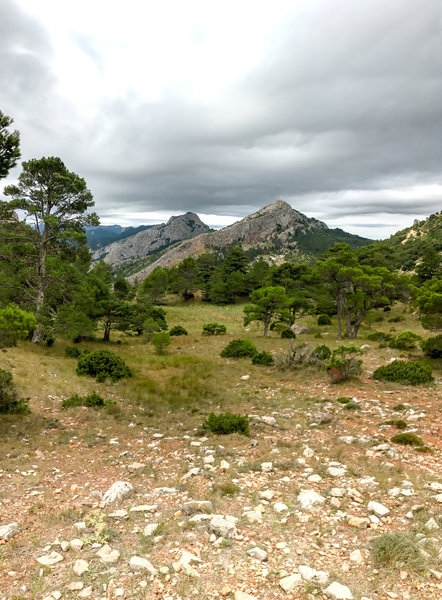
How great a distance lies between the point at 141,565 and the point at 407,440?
783 centimetres

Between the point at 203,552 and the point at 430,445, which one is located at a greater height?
the point at 203,552

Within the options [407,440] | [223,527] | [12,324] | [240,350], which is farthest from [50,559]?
[240,350]

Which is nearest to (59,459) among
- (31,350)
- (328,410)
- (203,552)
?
(203,552)

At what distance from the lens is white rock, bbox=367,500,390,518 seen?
5.54 meters

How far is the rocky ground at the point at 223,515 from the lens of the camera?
13.6ft

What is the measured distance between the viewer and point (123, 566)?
4500 mm

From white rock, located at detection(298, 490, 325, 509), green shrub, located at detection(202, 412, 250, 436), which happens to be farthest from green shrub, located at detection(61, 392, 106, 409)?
white rock, located at detection(298, 490, 325, 509)

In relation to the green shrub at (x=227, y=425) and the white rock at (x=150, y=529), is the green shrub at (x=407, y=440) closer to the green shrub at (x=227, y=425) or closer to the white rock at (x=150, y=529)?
the green shrub at (x=227, y=425)

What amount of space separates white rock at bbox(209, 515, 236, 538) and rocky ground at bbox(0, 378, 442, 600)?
0.02 m

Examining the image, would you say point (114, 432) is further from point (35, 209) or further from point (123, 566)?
point (35, 209)

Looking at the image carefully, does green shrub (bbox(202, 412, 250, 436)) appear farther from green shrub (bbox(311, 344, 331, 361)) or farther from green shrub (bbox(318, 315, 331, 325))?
green shrub (bbox(318, 315, 331, 325))

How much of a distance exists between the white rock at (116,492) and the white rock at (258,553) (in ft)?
9.87

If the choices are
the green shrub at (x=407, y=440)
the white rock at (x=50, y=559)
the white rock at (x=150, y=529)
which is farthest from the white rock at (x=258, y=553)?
the green shrub at (x=407, y=440)

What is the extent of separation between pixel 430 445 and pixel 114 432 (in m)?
9.69
